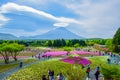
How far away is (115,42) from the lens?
120 m

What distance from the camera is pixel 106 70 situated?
3353 centimetres

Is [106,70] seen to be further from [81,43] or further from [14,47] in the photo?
[81,43]

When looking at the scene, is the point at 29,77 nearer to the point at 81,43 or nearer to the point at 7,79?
the point at 7,79

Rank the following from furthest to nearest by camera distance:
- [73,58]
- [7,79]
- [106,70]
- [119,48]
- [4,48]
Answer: [119,48], [4,48], [73,58], [7,79], [106,70]

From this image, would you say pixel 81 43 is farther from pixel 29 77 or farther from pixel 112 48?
pixel 29 77

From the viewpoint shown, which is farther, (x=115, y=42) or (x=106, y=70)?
(x=115, y=42)

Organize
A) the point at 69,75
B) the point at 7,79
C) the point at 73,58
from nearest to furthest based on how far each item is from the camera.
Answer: the point at 69,75 < the point at 7,79 < the point at 73,58

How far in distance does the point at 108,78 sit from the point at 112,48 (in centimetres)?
8500

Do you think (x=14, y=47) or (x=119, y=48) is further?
(x=119, y=48)

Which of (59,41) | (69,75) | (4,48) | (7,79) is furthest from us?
(59,41)

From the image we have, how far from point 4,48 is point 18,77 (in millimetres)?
36467

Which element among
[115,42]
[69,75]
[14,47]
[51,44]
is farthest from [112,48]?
[69,75]

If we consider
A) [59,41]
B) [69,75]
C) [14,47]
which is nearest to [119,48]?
[14,47]

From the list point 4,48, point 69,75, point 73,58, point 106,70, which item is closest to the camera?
point 69,75
